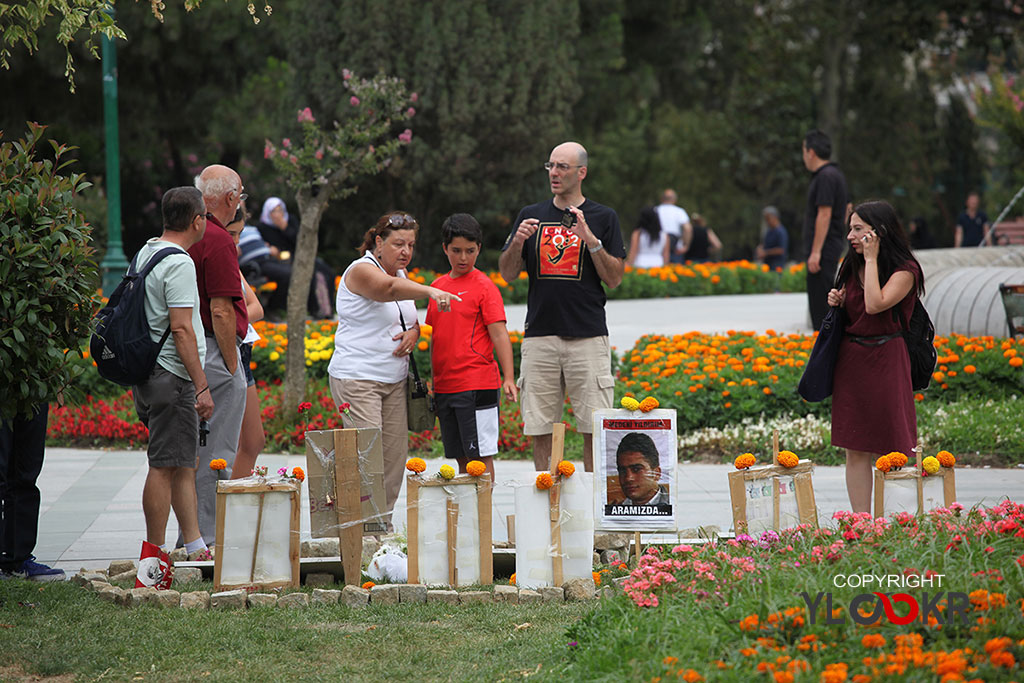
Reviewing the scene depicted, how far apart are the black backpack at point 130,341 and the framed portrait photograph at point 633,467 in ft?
6.64

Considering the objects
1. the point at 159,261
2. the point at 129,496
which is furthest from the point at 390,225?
the point at 129,496

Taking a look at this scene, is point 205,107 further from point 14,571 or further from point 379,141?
point 14,571

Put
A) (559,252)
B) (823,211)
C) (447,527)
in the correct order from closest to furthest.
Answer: (447,527)
(559,252)
(823,211)

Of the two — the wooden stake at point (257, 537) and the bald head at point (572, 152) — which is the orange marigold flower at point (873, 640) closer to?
the wooden stake at point (257, 537)

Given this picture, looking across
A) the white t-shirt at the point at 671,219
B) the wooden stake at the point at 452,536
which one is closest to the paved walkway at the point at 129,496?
the wooden stake at the point at 452,536

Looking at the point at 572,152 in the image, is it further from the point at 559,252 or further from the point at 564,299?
the point at 564,299

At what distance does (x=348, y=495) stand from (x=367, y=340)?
1.05 meters

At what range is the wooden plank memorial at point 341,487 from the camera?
5250mm

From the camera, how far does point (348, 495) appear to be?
5.27m

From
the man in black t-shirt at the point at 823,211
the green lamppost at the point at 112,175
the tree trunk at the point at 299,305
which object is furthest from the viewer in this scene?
the green lamppost at the point at 112,175

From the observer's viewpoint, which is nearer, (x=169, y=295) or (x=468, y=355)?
(x=169, y=295)

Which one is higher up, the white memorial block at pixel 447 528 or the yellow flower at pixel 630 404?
the yellow flower at pixel 630 404

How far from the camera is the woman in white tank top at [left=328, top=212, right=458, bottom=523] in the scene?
235 inches

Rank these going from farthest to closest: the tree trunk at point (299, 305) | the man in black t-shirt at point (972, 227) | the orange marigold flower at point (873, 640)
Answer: the man in black t-shirt at point (972, 227), the tree trunk at point (299, 305), the orange marigold flower at point (873, 640)
